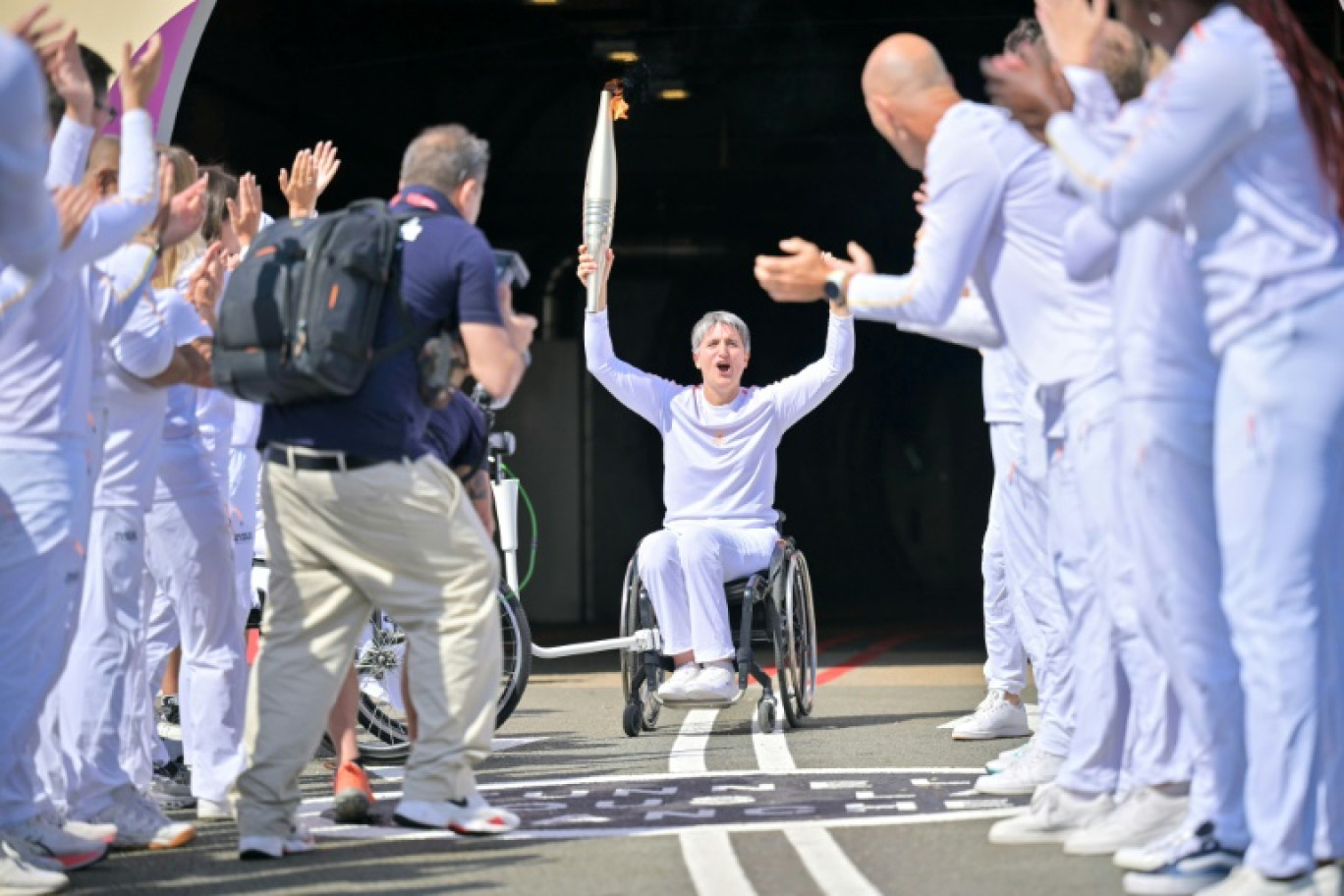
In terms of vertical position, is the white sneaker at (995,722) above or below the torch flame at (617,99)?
below

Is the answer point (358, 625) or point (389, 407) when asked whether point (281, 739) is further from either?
point (389, 407)

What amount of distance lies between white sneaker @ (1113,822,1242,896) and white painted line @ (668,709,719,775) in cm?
287

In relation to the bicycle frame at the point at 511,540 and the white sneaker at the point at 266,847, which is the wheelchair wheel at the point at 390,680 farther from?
the white sneaker at the point at 266,847

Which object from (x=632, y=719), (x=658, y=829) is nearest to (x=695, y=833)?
(x=658, y=829)

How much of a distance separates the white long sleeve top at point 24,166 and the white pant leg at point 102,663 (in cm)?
131

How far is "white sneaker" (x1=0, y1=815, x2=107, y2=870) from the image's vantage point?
522cm

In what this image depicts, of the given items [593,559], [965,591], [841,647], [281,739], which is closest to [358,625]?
[281,739]

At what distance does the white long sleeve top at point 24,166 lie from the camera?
4.44m

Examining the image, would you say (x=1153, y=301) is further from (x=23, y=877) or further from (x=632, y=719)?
(x=632, y=719)

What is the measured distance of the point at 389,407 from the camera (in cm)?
546

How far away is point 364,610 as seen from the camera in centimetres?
564

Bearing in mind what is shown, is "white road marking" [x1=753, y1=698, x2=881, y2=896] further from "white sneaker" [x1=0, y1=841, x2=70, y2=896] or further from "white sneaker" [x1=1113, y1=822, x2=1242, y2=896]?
"white sneaker" [x1=0, y1=841, x2=70, y2=896]

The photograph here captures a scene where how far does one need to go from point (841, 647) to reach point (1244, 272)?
12276mm

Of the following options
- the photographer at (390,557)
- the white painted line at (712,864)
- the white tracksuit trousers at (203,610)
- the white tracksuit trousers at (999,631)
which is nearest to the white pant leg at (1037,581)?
the white tracksuit trousers at (999,631)
